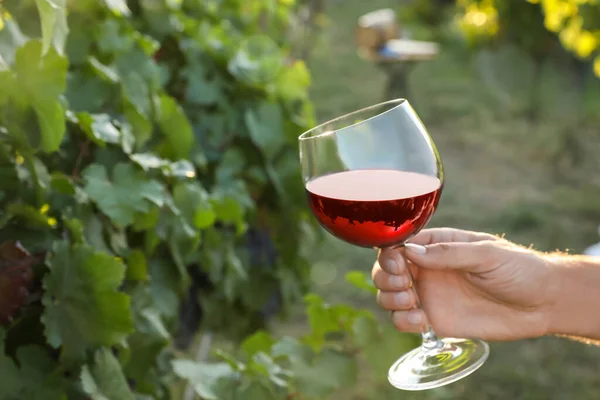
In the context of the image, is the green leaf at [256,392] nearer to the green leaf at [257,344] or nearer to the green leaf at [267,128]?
the green leaf at [257,344]

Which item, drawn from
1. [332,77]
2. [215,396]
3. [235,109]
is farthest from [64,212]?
[332,77]

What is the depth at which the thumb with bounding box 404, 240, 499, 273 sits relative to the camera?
1.29 m

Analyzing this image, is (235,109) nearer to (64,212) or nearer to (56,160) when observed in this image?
(56,160)

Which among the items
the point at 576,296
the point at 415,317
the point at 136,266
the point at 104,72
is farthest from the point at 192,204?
the point at 576,296

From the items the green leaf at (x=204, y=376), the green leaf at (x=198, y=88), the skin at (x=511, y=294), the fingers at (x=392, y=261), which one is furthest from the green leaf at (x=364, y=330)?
the green leaf at (x=198, y=88)

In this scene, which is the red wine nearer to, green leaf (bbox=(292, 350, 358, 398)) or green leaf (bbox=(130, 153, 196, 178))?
green leaf (bbox=(130, 153, 196, 178))

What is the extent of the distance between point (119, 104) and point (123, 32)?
1.06 feet

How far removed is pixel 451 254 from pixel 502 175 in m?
4.31

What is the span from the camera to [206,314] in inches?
83.7

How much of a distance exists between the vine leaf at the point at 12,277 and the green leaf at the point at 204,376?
0.46 m

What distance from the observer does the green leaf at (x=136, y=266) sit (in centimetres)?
Result: 147

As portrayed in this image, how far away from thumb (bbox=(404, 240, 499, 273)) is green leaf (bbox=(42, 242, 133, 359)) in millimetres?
492

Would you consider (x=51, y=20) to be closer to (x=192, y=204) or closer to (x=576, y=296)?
(x=192, y=204)

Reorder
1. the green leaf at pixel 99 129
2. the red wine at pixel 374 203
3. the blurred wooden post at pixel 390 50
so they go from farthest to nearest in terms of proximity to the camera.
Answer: the blurred wooden post at pixel 390 50 < the green leaf at pixel 99 129 < the red wine at pixel 374 203
